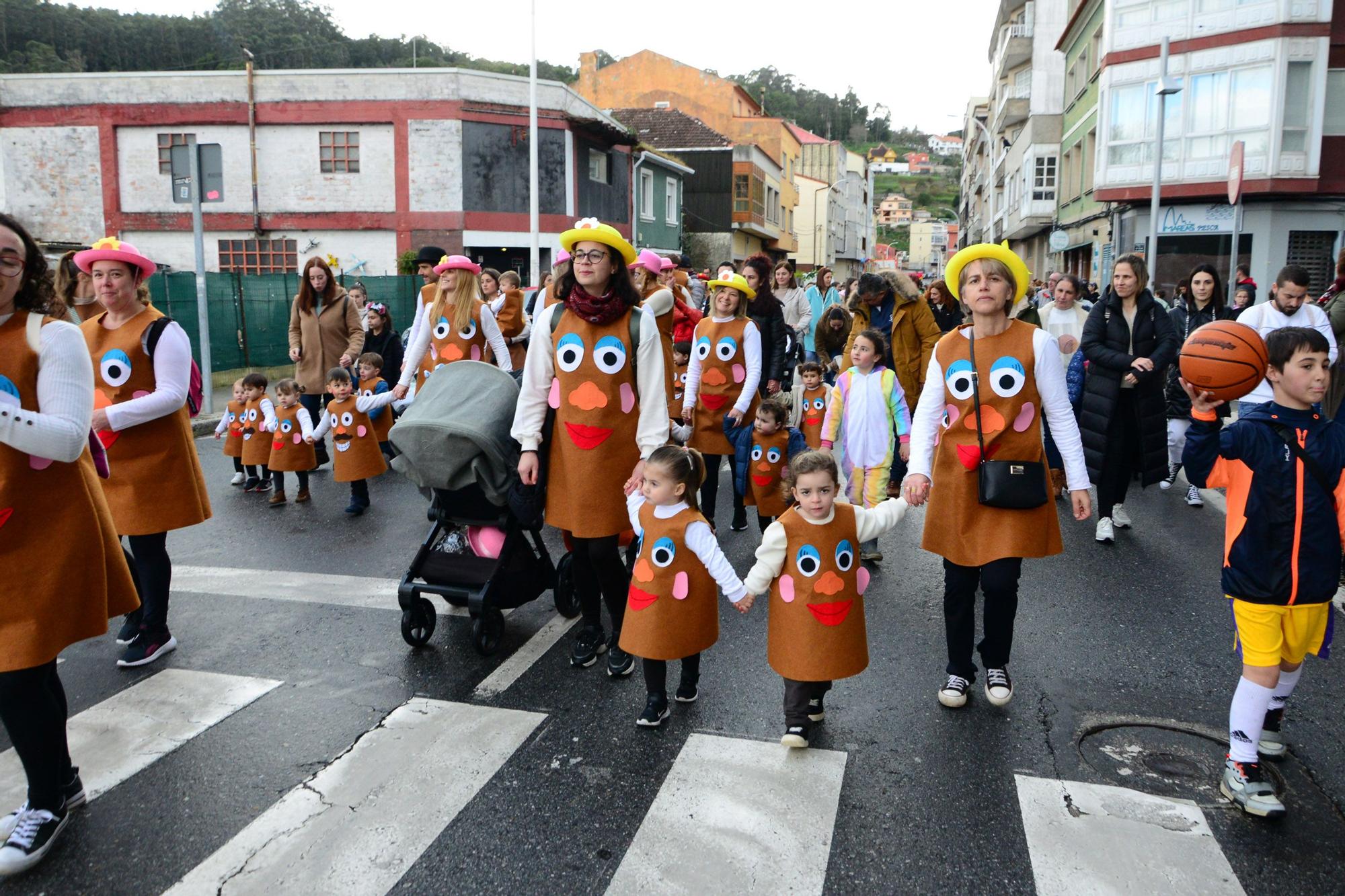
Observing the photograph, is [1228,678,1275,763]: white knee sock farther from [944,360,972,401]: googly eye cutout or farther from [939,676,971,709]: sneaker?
[944,360,972,401]: googly eye cutout

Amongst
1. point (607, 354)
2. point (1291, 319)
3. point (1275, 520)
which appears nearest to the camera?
point (1275, 520)

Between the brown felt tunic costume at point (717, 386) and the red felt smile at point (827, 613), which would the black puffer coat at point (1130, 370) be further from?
the red felt smile at point (827, 613)

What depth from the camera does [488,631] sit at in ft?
16.4

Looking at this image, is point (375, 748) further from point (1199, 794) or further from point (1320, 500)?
point (1320, 500)

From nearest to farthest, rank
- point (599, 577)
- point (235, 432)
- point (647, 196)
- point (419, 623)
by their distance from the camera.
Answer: point (599, 577)
point (419, 623)
point (235, 432)
point (647, 196)

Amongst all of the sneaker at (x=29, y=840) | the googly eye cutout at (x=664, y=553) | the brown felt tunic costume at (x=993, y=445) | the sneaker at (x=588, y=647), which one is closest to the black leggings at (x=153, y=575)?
the sneaker at (x=29, y=840)

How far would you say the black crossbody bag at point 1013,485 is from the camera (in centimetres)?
417

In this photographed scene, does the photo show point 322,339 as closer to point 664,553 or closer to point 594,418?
point 594,418

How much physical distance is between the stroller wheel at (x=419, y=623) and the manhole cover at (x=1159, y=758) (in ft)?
10.3

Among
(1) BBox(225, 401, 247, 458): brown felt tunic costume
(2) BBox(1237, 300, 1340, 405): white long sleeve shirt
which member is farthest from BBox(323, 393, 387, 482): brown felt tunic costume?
(2) BBox(1237, 300, 1340, 405): white long sleeve shirt

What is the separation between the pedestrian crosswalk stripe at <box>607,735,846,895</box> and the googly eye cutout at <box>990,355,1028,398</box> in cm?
167

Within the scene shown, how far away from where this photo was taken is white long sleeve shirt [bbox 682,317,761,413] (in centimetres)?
711

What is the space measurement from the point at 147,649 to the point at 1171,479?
8684mm

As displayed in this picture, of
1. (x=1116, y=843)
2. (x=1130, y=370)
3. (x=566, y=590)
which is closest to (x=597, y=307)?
(x=566, y=590)
